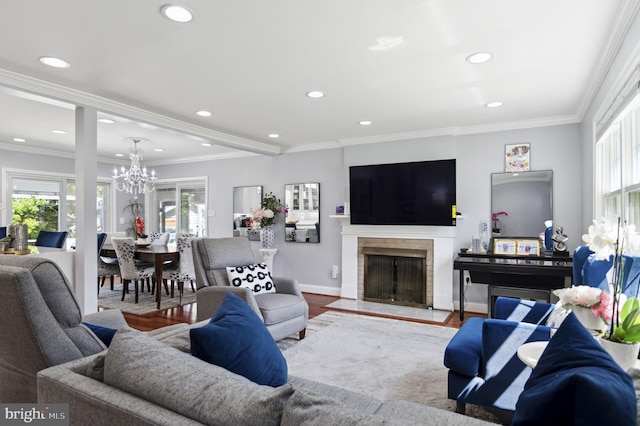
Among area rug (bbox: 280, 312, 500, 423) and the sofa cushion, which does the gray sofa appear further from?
area rug (bbox: 280, 312, 500, 423)

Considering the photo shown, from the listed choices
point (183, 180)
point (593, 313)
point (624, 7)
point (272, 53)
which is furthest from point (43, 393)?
point (183, 180)

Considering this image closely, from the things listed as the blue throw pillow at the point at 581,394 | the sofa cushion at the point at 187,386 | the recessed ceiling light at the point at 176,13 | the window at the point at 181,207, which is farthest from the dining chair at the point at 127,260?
the blue throw pillow at the point at 581,394

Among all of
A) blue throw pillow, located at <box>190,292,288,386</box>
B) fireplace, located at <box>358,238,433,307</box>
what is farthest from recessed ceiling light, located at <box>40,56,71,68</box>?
fireplace, located at <box>358,238,433,307</box>

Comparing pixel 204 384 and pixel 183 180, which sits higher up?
pixel 183 180

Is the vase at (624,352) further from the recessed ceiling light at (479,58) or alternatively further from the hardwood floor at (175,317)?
the hardwood floor at (175,317)

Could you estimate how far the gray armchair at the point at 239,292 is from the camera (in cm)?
323

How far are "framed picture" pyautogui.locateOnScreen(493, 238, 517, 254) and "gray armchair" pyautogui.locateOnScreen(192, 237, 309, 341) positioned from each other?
2450mm

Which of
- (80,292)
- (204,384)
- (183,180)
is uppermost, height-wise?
(183,180)

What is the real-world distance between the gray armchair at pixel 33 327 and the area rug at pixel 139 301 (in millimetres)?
3424

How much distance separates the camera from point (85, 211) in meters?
3.53

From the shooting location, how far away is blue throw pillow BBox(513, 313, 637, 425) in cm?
62

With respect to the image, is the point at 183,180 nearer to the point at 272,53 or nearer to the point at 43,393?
the point at 272,53

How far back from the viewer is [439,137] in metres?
4.93

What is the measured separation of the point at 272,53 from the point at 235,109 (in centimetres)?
151
